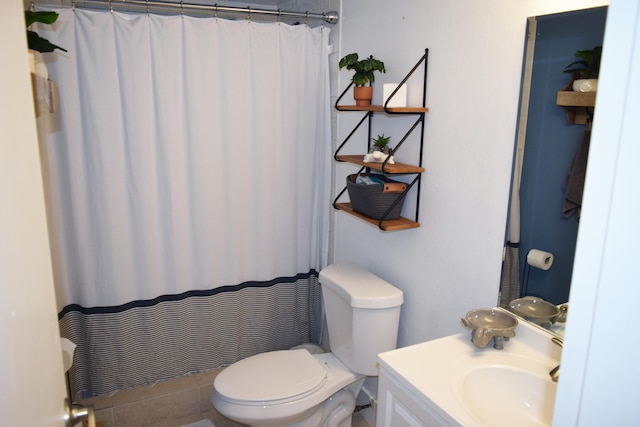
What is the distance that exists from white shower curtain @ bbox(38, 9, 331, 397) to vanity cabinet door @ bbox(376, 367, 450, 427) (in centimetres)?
129

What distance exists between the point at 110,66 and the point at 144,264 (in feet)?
3.09

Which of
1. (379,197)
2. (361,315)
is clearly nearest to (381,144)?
(379,197)

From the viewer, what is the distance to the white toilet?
6.31 feet

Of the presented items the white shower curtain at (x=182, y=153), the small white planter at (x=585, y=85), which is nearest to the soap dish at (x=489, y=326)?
the small white planter at (x=585, y=85)

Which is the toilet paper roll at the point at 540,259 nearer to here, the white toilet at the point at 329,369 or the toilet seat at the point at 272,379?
the white toilet at the point at 329,369

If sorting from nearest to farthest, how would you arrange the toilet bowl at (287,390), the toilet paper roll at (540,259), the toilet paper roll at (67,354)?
the toilet paper roll at (540,259)
the toilet paper roll at (67,354)
the toilet bowl at (287,390)

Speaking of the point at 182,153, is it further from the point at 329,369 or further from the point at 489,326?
the point at 489,326

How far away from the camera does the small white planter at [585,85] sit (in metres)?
1.29

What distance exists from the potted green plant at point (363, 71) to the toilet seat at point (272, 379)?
120 centimetres

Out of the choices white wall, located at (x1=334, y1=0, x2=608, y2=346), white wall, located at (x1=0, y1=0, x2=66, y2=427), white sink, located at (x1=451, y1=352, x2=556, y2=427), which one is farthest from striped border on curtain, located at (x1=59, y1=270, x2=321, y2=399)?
white wall, located at (x1=0, y1=0, x2=66, y2=427)

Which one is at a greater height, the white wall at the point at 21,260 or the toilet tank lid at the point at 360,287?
the white wall at the point at 21,260

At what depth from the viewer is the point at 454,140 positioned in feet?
5.76

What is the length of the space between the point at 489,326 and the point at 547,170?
20.4 inches

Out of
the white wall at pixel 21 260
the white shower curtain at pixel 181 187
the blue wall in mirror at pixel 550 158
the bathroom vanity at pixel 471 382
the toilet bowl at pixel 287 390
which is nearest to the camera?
the white wall at pixel 21 260
